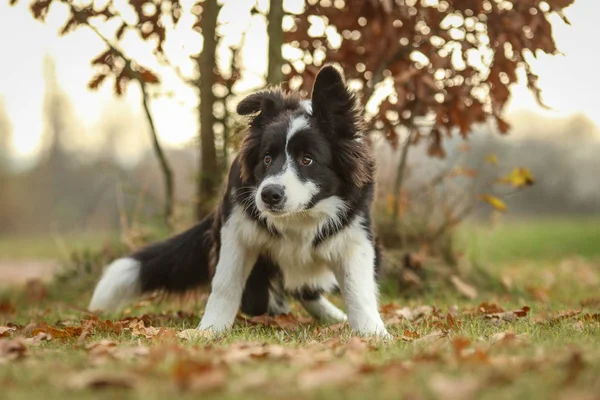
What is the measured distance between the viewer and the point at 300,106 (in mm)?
4285

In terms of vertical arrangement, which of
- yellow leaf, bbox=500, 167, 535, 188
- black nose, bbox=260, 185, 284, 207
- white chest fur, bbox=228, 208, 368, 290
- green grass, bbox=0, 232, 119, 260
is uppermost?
black nose, bbox=260, 185, 284, 207

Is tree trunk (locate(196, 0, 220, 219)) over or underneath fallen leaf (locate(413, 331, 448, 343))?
over

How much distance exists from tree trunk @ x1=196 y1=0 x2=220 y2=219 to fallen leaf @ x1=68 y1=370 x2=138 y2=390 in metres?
4.53

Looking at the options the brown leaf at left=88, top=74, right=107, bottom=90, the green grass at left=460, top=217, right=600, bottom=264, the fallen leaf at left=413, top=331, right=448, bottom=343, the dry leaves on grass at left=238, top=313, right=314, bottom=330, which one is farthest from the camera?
the green grass at left=460, top=217, right=600, bottom=264

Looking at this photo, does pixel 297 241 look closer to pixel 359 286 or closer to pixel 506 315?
pixel 359 286

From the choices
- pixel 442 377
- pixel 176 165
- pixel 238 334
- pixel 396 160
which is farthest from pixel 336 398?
pixel 176 165

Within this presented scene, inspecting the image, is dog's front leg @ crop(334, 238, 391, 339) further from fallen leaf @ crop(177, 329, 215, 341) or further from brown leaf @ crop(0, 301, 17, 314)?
brown leaf @ crop(0, 301, 17, 314)

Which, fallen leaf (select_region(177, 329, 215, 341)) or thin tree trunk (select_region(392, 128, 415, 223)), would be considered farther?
thin tree trunk (select_region(392, 128, 415, 223))

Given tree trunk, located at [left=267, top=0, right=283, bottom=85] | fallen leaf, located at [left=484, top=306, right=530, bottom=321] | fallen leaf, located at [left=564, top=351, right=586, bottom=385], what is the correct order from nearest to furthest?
fallen leaf, located at [left=564, top=351, right=586, bottom=385], fallen leaf, located at [left=484, top=306, right=530, bottom=321], tree trunk, located at [left=267, top=0, right=283, bottom=85]

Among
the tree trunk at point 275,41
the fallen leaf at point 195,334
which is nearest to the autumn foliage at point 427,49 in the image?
the tree trunk at point 275,41

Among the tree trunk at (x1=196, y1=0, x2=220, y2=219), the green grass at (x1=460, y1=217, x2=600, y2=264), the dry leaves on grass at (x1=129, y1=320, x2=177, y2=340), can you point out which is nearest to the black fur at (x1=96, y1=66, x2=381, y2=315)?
the dry leaves on grass at (x1=129, y1=320, x2=177, y2=340)

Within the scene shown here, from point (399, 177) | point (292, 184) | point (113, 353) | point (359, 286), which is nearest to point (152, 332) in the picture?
point (113, 353)

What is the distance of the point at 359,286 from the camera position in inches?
169

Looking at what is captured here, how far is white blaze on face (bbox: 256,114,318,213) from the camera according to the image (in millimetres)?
3852
